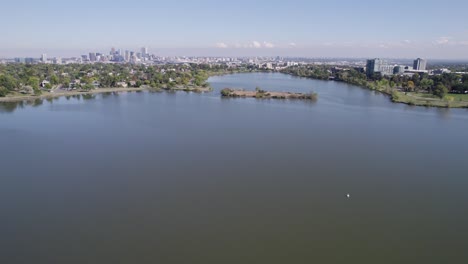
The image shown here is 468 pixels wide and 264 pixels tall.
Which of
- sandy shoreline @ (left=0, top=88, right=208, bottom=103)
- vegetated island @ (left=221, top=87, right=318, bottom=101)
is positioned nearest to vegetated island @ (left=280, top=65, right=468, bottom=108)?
vegetated island @ (left=221, top=87, right=318, bottom=101)

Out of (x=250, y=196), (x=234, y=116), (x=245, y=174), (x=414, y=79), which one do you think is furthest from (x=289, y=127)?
(x=414, y=79)

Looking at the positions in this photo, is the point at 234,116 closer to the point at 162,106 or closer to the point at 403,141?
the point at 162,106

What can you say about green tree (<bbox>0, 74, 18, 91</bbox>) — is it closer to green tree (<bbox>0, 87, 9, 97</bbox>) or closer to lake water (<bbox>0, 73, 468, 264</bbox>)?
green tree (<bbox>0, 87, 9, 97</bbox>)

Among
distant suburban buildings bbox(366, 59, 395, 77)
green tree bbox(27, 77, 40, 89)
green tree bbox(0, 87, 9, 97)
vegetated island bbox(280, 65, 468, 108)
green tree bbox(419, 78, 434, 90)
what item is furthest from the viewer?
distant suburban buildings bbox(366, 59, 395, 77)

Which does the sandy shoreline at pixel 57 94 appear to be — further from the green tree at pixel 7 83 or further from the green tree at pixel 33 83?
the green tree at pixel 7 83

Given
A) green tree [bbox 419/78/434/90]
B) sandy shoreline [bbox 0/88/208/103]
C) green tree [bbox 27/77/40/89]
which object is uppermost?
green tree [bbox 419/78/434/90]

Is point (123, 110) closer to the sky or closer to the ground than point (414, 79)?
closer to the ground

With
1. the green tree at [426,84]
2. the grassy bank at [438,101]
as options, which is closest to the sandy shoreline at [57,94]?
the grassy bank at [438,101]

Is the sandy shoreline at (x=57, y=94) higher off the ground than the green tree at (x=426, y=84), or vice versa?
the green tree at (x=426, y=84)
